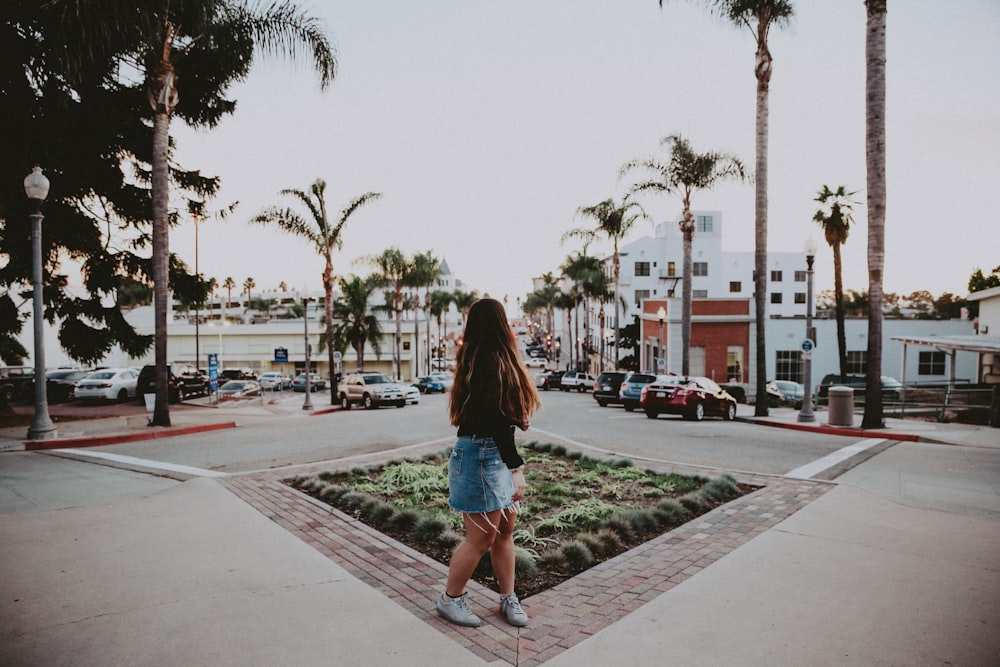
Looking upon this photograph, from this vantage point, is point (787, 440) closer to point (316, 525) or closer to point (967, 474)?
point (967, 474)

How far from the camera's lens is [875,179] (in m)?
14.6

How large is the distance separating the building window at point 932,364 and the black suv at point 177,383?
41.7m

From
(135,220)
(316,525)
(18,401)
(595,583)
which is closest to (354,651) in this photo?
(595,583)

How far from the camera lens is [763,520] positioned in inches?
227

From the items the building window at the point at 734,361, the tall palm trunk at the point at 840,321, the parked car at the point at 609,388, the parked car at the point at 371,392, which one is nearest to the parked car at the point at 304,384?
the parked car at the point at 371,392

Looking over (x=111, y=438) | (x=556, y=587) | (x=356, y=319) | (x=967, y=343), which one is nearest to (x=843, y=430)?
(x=967, y=343)

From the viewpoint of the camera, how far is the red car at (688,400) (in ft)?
60.4

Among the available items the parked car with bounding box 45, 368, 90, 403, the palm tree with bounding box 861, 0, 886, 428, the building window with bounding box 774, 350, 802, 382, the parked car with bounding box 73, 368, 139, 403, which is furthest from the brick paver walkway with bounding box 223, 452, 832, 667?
the building window with bounding box 774, 350, 802, 382

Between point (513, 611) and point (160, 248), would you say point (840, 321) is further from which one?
point (513, 611)

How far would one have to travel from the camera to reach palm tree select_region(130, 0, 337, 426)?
1471 cm

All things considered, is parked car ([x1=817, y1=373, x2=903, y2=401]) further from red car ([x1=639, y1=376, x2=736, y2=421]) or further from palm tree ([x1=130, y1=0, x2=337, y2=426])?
palm tree ([x1=130, y1=0, x2=337, y2=426])

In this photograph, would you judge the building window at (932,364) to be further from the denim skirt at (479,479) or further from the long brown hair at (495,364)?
the denim skirt at (479,479)

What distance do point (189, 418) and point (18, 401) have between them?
1517 centimetres

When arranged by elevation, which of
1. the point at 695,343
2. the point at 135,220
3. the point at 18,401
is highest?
the point at 135,220
